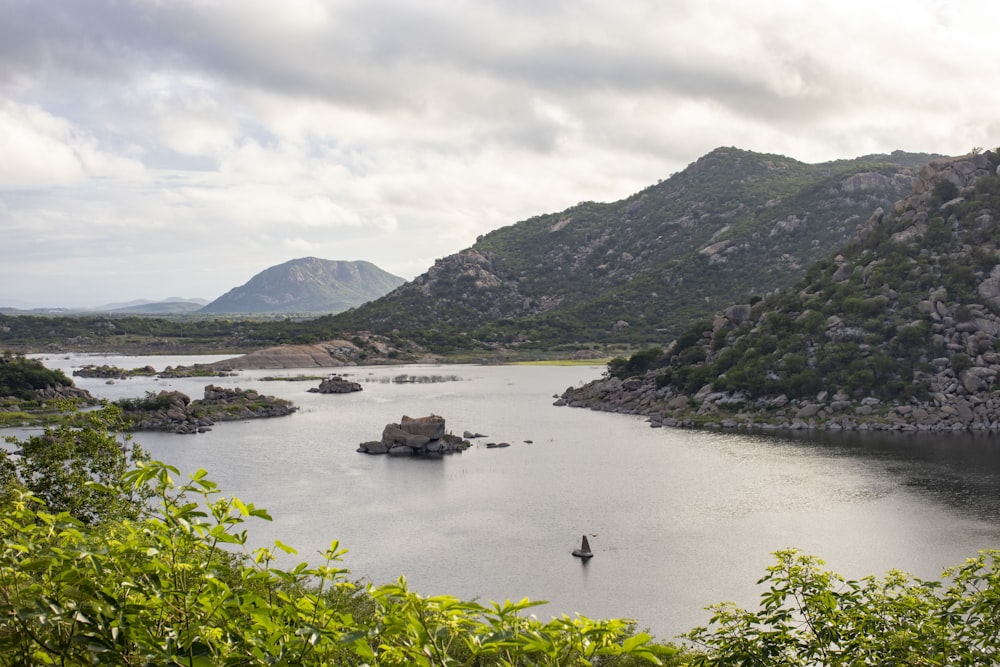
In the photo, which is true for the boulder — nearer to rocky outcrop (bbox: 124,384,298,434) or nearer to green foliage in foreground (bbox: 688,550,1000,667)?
rocky outcrop (bbox: 124,384,298,434)

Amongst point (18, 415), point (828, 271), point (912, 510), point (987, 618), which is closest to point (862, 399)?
point (828, 271)

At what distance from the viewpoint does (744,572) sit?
41562mm

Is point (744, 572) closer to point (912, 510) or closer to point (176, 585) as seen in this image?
point (912, 510)

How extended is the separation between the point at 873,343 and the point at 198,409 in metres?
85.5

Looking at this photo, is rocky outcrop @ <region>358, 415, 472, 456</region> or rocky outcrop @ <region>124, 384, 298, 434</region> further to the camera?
rocky outcrop @ <region>124, 384, 298, 434</region>

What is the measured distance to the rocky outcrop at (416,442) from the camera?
3233 inches

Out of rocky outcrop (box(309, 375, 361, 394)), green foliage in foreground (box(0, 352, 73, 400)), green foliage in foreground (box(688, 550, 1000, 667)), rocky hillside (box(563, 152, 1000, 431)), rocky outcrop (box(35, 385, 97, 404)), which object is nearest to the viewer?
green foliage in foreground (box(688, 550, 1000, 667))

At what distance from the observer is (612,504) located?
5756cm

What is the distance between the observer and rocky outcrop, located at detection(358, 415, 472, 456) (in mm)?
82125

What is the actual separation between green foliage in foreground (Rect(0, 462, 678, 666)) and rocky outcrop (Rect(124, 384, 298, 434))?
9504 centimetres

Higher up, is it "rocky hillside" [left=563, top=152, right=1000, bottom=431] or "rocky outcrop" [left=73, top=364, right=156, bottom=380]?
"rocky hillside" [left=563, top=152, right=1000, bottom=431]

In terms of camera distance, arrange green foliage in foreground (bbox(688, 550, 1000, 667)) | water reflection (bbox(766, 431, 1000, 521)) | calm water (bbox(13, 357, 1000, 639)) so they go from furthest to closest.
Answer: water reflection (bbox(766, 431, 1000, 521)), calm water (bbox(13, 357, 1000, 639)), green foliage in foreground (bbox(688, 550, 1000, 667))

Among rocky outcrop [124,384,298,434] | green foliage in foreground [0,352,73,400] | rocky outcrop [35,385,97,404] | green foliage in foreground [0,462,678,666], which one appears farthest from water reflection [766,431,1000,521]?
green foliage in foreground [0,352,73,400]

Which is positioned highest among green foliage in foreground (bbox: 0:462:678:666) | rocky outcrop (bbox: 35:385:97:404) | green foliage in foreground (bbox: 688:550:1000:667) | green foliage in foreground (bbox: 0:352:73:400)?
green foliage in foreground (bbox: 0:462:678:666)
